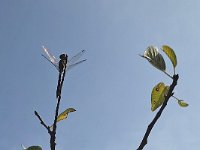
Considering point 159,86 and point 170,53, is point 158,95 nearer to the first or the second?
point 159,86

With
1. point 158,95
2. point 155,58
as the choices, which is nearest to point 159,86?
point 158,95

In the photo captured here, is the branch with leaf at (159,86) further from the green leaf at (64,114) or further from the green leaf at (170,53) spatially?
the green leaf at (64,114)

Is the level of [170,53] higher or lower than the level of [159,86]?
higher

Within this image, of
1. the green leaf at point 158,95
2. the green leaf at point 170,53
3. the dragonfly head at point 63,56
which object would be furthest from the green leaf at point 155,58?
the dragonfly head at point 63,56

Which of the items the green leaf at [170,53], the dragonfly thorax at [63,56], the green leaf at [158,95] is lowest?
the green leaf at [158,95]

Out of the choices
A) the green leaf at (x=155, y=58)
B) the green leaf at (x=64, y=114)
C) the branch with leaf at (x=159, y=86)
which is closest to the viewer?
the branch with leaf at (x=159, y=86)

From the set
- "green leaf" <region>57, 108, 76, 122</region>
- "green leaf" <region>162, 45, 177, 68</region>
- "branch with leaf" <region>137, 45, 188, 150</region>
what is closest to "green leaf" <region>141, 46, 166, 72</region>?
"branch with leaf" <region>137, 45, 188, 150</region>

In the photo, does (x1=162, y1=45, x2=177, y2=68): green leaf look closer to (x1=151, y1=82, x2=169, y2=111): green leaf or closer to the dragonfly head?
(x1=151, y1=82, x2=169, y2=111): green leaf
